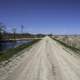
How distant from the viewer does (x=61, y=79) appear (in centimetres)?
927

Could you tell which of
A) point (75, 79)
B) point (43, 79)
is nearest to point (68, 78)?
point (75, 79)

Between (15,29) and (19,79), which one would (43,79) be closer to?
(19,79)

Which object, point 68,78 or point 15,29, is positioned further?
point 15,29

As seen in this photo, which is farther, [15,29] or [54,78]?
[15,29]

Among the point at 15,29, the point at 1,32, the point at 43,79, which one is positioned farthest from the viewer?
the point at 15,29

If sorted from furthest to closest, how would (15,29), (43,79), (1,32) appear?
1. (15,29)
2. (1,32)
3. (43,79)

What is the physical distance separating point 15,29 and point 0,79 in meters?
129

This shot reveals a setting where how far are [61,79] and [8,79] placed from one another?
2901mm

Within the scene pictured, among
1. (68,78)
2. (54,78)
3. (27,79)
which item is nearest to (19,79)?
(27,79)

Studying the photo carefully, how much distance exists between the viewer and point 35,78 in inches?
374

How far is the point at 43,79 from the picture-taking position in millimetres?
9234

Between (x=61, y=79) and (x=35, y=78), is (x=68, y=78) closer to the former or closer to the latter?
(x=61, y=79)

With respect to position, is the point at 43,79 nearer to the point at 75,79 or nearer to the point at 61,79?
the point at 61,79

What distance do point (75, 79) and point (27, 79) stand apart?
259 centimetres
